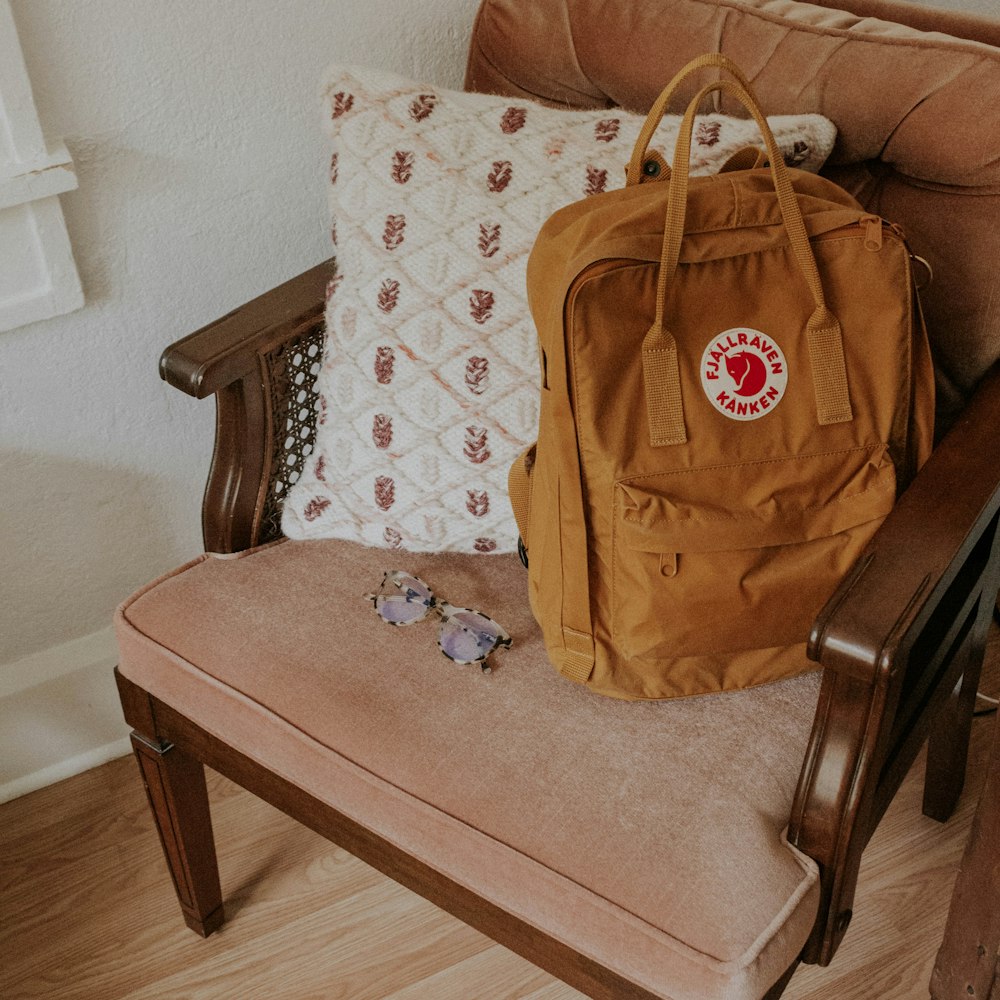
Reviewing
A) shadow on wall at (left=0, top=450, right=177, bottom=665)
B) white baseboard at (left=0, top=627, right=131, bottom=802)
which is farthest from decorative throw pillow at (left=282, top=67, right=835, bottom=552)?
white baseboard at (left=0, top=627, right=131, bottom=802)

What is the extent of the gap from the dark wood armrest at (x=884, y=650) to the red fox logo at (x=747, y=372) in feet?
0.52

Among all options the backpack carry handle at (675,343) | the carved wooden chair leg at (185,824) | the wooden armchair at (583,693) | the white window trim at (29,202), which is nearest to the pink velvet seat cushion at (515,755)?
the wooden armchair at (583,693)

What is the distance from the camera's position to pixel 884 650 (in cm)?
81

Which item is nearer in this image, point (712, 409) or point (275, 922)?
point (712, 409)

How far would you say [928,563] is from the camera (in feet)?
2.91

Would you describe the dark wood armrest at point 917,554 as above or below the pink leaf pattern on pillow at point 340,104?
below

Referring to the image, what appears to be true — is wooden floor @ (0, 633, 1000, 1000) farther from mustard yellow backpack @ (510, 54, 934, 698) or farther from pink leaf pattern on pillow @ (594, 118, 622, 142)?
pink leaf pattern on pillow @ (594, 118, 622, 142)

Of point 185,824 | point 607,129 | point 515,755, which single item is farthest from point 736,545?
point 185,824

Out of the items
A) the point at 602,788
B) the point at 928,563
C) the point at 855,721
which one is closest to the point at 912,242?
the point at 928,563

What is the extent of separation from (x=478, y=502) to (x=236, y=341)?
0.99 feet

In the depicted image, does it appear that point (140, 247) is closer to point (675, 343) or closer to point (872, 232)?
point (675, 343)

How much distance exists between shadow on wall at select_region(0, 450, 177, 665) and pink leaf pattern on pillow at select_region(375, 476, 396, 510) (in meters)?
0.46

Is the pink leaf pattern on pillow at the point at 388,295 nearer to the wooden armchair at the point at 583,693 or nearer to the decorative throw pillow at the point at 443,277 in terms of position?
the decorative throw pillow at the point at 443,277

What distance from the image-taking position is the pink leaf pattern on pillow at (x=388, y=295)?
1.17 m
